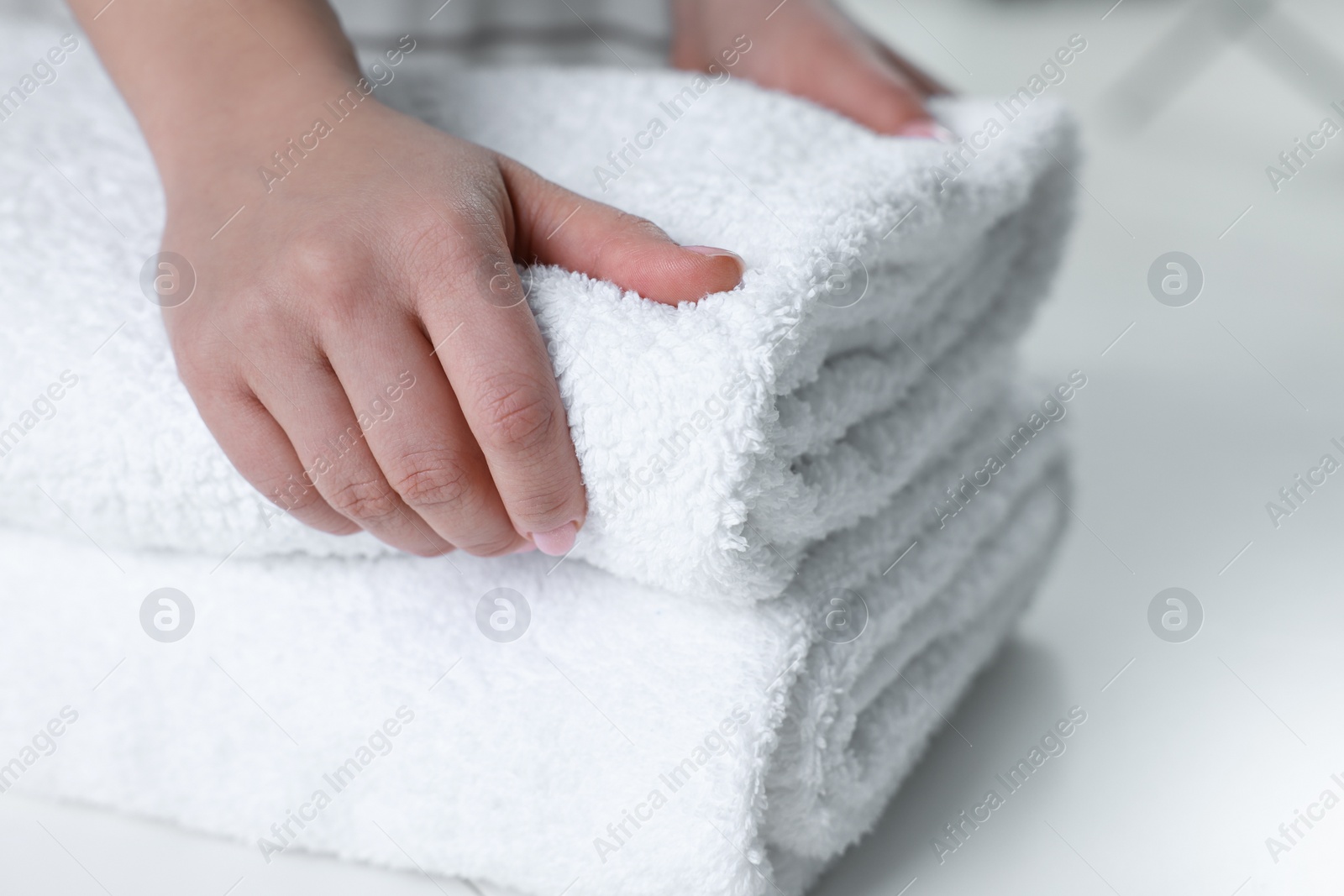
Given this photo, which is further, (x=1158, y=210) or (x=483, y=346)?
(x=1158, y=210)

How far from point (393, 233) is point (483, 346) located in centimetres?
5

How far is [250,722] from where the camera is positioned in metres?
0.41

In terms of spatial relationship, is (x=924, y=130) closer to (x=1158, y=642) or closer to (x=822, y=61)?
(x=822, y=61)

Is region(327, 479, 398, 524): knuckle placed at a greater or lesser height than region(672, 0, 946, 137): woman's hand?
lesser

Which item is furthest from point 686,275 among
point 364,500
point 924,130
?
point 924,130

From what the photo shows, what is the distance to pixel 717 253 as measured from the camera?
34 centimetres

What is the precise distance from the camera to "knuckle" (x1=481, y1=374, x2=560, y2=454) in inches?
12.6

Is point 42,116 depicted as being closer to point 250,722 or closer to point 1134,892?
point 250,722

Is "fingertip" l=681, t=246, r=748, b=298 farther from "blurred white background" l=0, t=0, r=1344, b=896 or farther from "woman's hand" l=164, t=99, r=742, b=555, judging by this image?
"blurred white background" l=0, t=0, r=1344, b=896

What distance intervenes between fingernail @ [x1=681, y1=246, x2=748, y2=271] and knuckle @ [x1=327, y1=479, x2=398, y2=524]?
0.12m

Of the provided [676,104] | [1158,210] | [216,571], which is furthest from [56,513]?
[1158,210]

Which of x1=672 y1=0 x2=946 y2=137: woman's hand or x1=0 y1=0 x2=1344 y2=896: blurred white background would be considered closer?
x1=0 y1=0 x2=1344 y2=896: blurred white background

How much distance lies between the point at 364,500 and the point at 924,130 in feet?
1.01

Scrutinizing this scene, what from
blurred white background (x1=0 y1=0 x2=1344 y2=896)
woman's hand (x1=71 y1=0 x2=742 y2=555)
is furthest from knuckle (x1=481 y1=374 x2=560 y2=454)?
blurred white background (x1=0 y1=0 x2=1344 y2=896)
